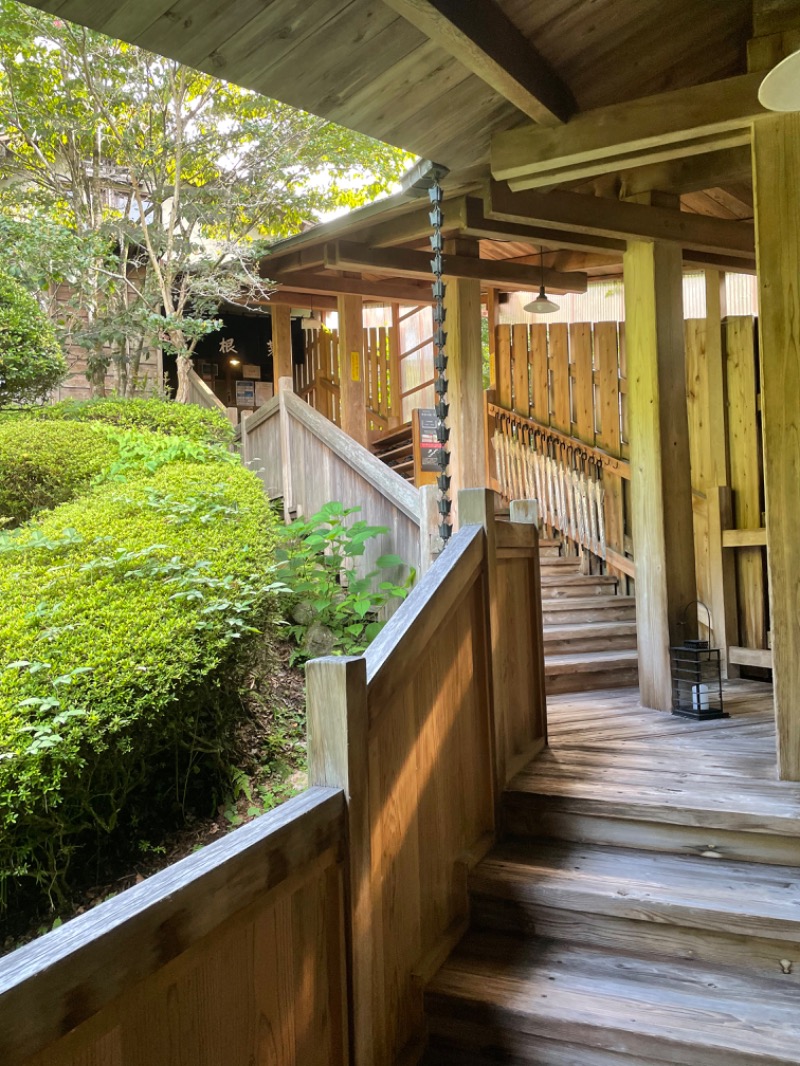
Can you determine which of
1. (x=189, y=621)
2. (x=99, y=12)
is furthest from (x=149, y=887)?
(x=99, y=12)

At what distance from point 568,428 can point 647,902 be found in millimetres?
4741

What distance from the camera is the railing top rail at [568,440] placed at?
6301 mm

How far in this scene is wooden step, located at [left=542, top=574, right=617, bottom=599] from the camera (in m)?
6.22

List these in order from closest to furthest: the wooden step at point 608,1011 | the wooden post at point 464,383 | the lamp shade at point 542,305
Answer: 1. the wooden step at point 608,1011
2. the wooden post at point 464,383
3. the lamp shade at point 542,305

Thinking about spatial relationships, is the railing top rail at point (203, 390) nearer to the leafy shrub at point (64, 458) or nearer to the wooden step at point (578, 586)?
the leafy shrub at point (64, 458)

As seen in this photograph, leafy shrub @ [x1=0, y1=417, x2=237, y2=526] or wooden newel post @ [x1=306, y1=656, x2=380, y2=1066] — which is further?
leafy shrub @ [x1=0, y1=417, x2=237, y2=526]

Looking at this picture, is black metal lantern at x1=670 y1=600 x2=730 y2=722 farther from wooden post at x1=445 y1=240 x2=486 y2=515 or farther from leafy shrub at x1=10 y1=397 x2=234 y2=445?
leafy shrub at x1=10 y1=397 x2=234 y2=445

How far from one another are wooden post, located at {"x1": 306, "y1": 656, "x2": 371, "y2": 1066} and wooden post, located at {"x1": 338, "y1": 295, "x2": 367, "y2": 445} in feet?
18.4

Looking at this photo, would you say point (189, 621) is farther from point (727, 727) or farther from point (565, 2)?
point (565, 2)

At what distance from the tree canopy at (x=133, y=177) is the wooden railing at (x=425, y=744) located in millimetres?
5048

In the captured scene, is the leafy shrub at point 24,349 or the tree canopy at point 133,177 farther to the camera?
the tree canopy at point 133,177

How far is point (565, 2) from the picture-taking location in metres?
3.18

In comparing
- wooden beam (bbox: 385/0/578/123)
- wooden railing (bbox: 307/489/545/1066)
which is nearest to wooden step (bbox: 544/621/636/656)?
wooden railing (bbox: 307/489/545/1066)

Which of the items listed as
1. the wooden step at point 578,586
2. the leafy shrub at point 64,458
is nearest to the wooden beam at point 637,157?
the wooden step at point 578,586
